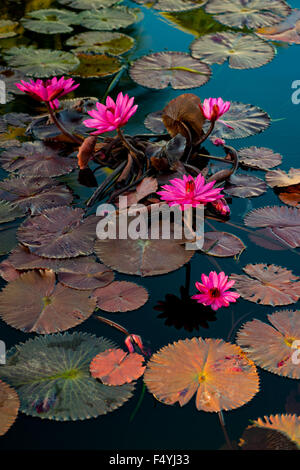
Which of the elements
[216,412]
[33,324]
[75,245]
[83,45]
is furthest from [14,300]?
[83,45]

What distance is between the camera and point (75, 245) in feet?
6.29

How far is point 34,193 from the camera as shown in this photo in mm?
2229

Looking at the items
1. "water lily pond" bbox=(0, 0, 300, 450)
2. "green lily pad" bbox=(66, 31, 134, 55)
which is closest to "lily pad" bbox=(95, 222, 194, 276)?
"water lily pond" bbox=(0, 0, 300, 450)

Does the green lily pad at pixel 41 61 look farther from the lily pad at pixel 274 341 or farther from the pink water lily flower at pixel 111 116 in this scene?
the lily pad at pixel 274 341

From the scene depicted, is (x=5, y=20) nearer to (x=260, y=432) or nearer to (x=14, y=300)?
(x=14, y=300)

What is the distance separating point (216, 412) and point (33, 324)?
1.97 feet

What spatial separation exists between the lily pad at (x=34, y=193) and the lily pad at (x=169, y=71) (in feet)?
3.47

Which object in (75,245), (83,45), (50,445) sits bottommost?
(50,445)

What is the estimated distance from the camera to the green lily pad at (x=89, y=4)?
13.1 ft

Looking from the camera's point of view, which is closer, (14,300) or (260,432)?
(260,432)

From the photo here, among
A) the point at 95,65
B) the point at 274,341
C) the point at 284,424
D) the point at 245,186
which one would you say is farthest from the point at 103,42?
the point at 284,424

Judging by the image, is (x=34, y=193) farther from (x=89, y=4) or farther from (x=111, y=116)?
(x=89, y=4)

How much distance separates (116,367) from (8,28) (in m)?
2.95

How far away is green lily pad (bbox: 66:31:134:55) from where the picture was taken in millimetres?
3447
